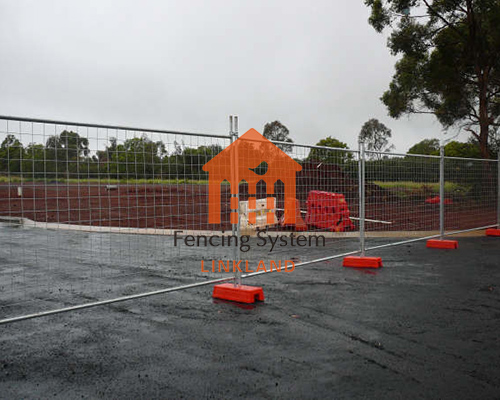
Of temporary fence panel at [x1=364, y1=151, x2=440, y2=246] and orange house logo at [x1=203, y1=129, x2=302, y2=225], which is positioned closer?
orange house logo at [x1=203, y1=129, x2=302, y2=225]

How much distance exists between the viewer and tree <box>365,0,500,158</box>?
24.6 m

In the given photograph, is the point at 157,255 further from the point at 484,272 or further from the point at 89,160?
the point at 484,272

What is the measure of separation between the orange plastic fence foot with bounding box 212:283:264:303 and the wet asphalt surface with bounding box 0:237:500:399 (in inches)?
6.0

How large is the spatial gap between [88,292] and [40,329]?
159cm

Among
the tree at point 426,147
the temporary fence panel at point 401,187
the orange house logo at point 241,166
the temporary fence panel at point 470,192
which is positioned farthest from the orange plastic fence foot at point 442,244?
the tree at point 426,147

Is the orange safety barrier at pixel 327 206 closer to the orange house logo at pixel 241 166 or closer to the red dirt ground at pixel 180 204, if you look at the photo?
the red dirt ground at pixel 180 204

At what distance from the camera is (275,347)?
4230 mm

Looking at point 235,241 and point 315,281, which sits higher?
point 235,241

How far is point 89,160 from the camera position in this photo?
17.0ft

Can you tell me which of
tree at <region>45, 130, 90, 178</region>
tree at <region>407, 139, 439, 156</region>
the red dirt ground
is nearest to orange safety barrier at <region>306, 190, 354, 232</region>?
the red dirt ground

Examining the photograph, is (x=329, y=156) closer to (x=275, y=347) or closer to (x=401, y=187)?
(x=401, y=187)

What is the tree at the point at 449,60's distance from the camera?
2458 cm

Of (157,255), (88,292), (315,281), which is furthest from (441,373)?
(157,255)

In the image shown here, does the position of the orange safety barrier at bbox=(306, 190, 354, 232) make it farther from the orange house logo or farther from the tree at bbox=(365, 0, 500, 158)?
the tree at bbox=(365, 0, 500, 158)
